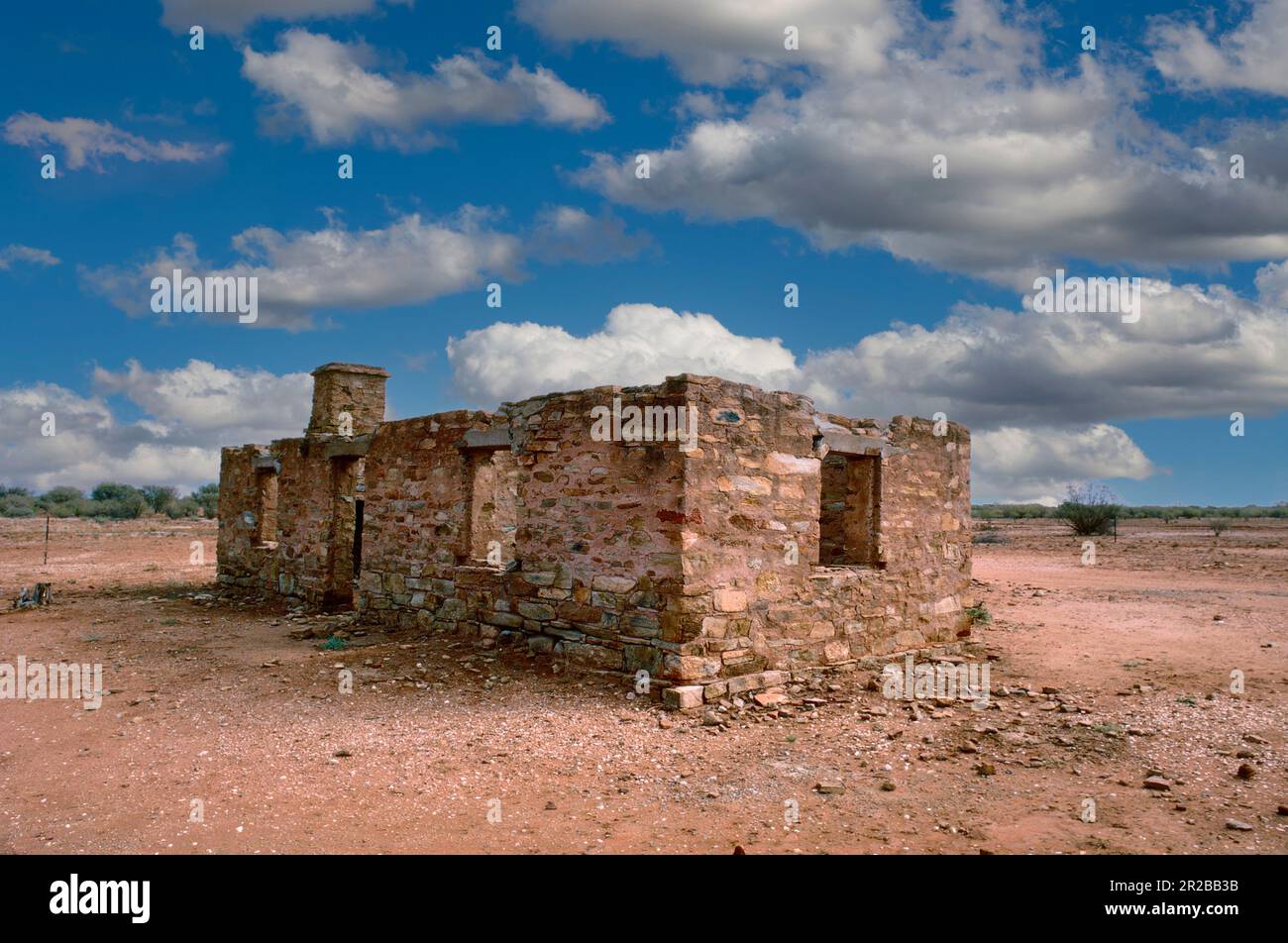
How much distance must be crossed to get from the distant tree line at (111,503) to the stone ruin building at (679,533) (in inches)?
1405

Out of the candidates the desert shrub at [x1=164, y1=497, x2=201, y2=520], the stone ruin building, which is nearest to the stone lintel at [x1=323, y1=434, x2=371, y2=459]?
the stone ruin building

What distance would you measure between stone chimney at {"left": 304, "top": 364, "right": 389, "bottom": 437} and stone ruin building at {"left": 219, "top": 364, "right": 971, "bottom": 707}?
6.78 ft

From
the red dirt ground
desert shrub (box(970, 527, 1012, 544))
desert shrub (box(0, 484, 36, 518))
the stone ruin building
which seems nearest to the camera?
the red dirt ground

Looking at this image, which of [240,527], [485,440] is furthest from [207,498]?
[485,440]

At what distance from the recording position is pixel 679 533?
7.39 meters

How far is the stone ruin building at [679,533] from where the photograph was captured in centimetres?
756

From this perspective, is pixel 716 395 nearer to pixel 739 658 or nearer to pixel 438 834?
pixel 739 658

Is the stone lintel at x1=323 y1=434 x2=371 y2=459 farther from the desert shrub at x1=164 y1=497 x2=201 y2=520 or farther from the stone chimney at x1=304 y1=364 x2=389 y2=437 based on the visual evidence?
the desert shrub at x1=164 y1=497 x2=201 y2=520

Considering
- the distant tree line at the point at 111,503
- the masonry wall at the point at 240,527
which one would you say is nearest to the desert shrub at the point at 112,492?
the distant tree line at the point at 111,503

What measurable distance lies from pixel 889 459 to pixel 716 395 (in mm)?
2973

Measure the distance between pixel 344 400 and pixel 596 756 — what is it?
1007 cm

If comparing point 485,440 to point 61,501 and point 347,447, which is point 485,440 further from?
point 61,501

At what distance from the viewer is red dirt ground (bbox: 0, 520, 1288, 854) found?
16.1 ft
